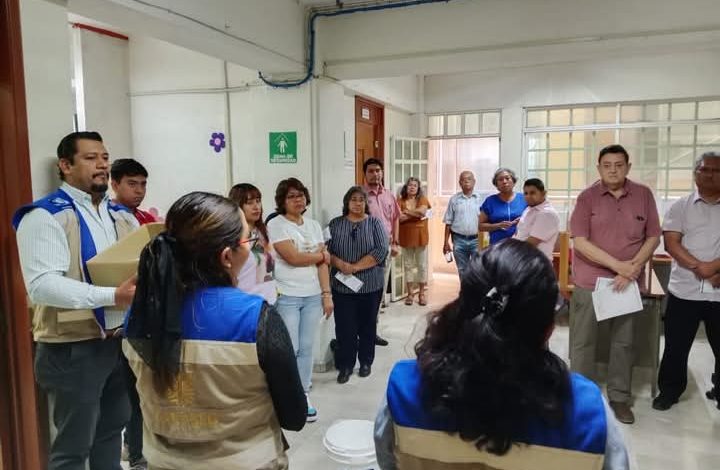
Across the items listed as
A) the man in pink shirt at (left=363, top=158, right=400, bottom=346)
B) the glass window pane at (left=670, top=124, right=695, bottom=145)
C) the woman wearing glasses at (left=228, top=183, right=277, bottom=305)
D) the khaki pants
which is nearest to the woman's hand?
the woman wearing glasses at (left=228, top=183, right=277, bottom=305)

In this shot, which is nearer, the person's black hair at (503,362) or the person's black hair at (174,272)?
the person's black hair at (503,362)

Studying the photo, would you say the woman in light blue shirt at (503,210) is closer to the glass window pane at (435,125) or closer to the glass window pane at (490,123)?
the glass window pane at (490,123)

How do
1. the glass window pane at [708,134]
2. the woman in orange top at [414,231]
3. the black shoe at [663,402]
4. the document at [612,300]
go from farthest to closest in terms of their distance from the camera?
the glass window pane at [708,134] → the woman in orange top at [414,231] → the black shoe at [663,402] → the document at [612,300]

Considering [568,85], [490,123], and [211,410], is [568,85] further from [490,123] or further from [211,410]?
[211,410]

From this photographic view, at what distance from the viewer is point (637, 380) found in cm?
346

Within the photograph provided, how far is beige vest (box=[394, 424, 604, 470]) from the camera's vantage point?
35.7 inches

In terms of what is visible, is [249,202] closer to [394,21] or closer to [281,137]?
[281,137]

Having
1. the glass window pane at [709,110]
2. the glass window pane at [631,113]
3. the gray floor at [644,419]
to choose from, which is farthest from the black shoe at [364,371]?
the glass window pane at [709,110]

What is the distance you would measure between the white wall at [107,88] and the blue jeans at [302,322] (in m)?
2.67

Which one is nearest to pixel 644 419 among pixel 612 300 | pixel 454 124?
pixel 612 300

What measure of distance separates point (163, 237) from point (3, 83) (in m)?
1.15

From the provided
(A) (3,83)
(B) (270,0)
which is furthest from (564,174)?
(A) (3,83)

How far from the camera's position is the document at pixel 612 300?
9.17 feet

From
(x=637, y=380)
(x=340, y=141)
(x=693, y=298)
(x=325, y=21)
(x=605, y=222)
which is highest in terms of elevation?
(x=325, y=21)
